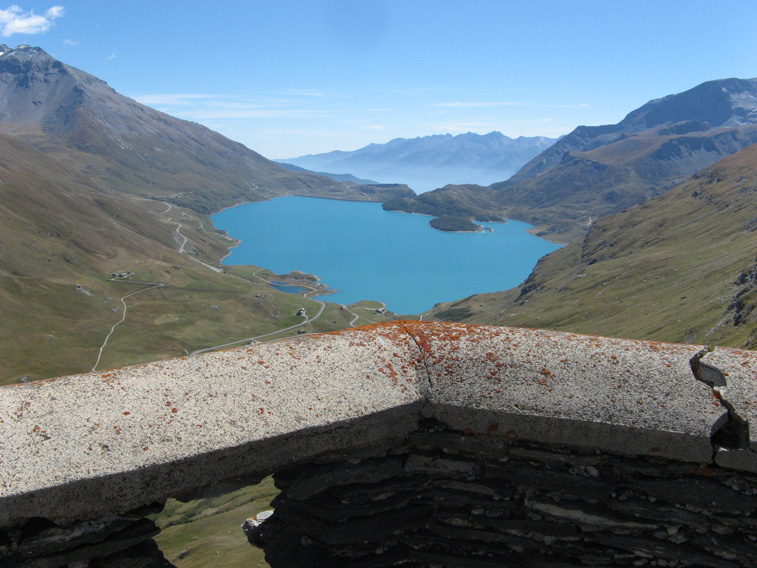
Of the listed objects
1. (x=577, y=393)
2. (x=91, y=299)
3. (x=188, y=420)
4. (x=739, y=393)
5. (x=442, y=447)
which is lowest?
(x=91, y=299)

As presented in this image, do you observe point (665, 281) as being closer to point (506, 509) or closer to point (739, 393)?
point (739, 393)

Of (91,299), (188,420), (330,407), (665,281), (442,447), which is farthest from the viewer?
(91,299)

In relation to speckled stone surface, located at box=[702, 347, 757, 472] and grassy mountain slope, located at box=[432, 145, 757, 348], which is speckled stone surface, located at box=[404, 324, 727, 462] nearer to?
speckled stone surface, located at box=[702, 347, 757, 472]

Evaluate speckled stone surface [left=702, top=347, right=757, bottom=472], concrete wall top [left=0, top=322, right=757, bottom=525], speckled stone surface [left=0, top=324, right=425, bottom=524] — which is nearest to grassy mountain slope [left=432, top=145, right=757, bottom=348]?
speckled stone surface [left=702, top=347, right=757, bottom=472]

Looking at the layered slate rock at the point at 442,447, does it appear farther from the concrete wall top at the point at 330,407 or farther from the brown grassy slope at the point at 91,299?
the brown grassy slope at the point at 91,299

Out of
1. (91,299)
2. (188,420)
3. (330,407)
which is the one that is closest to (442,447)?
(330,407)
